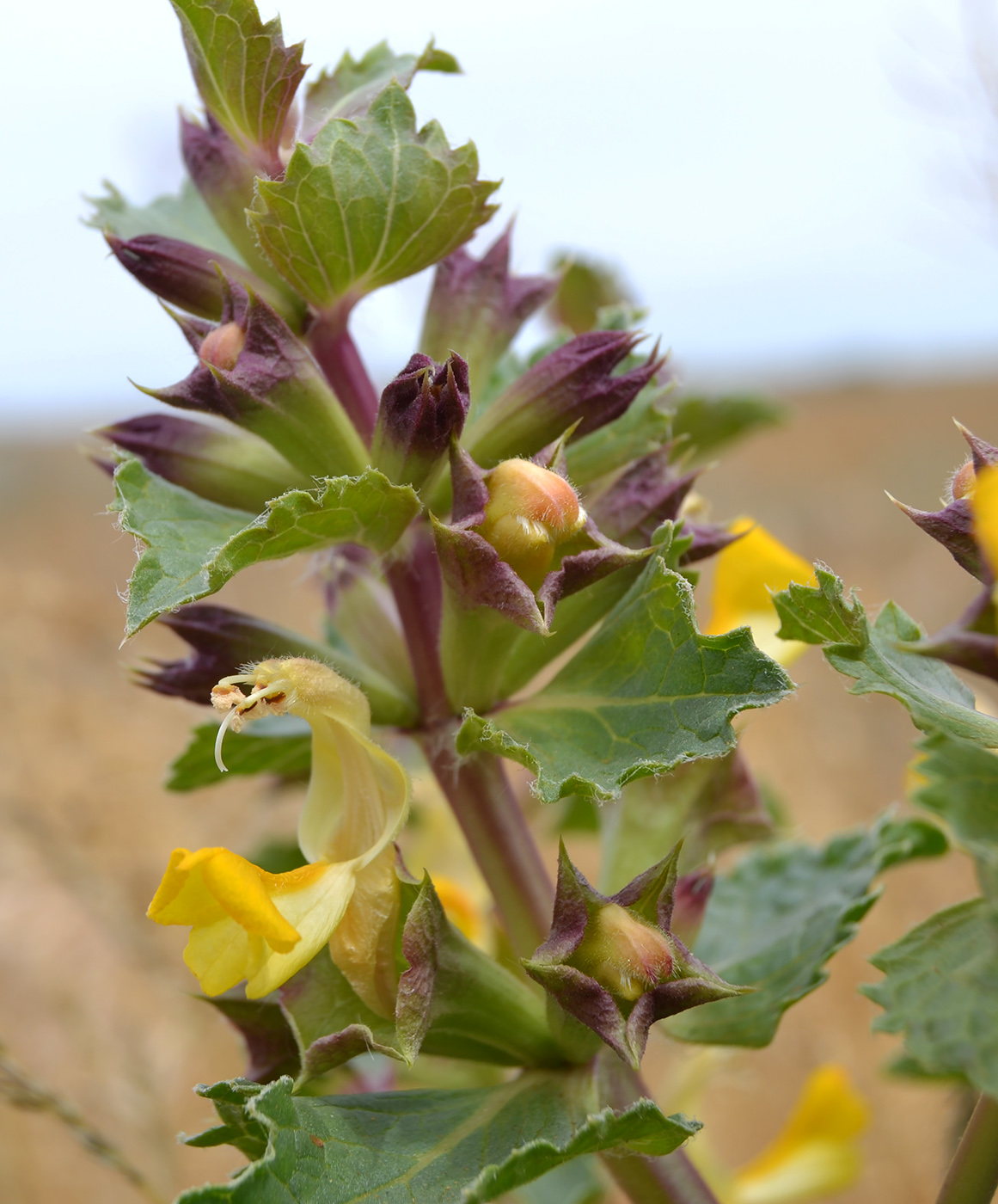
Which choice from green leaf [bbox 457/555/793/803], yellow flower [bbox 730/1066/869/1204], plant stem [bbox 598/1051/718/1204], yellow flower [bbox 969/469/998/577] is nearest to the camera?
yellow flower [bbox 969/469/998/577]

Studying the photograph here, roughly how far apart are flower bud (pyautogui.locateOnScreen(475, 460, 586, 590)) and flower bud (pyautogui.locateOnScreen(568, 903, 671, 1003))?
0.20 metres

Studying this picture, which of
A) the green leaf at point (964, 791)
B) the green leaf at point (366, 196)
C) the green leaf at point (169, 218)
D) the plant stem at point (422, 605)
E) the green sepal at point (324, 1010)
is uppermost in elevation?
the green leaf at point (169, 218)

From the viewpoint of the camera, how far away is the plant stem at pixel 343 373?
27.1 inches

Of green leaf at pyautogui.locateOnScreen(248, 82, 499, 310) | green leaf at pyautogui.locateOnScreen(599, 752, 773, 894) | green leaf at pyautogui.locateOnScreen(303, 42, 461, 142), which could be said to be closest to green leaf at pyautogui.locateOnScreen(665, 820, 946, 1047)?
green leaf at pyautogui.locateOnScreen(599, 752, 773, 894)

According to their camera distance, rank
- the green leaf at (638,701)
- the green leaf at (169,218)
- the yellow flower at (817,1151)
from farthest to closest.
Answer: the yellow flower at (817,1151)
the green leaf at (169,218)
the green leaf at (638,701)

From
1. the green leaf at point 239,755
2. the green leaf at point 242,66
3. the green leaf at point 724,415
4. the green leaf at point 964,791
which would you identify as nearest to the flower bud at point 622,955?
the green leaf at point 964,791

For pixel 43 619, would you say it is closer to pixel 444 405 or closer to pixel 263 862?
pixel 263 862

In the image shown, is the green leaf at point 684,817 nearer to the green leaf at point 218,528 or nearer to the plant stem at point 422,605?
the plant stem at point 422,605

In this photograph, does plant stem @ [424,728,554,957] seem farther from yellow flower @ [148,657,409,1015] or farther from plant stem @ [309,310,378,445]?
plant stem @ [309,310,378,445]

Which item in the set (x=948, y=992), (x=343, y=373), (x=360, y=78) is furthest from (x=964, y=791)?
(x=360, y=78)

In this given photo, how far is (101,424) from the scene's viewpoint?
0.68 meters

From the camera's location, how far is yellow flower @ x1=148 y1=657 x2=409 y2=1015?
51 cm

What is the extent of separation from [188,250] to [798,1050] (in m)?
2.22

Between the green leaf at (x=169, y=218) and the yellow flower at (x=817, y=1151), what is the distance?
1062mm
